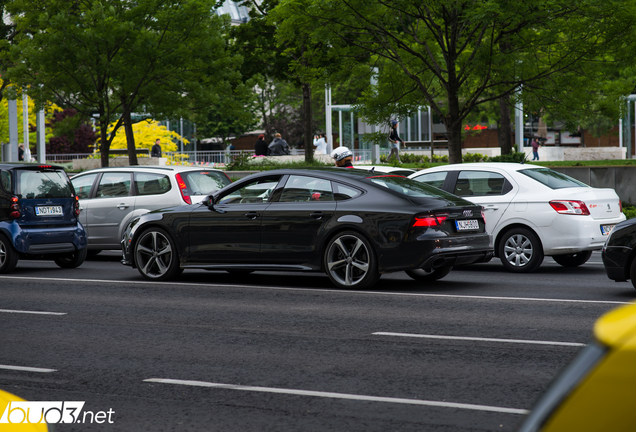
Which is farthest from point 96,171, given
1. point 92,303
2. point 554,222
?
point 554,222

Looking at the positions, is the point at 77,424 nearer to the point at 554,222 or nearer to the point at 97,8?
the point at 554,222

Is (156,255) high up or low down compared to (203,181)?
down

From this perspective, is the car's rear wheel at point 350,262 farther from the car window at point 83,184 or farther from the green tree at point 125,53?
the green tree at point 125,53

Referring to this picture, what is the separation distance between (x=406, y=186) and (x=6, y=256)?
645cm

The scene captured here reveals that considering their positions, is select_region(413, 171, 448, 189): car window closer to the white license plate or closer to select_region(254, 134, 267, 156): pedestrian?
the white license plate

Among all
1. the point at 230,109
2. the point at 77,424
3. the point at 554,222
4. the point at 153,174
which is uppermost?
the point at 230,109

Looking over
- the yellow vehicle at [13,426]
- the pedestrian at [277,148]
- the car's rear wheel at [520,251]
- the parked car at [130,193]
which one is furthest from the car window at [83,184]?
the pedestrian at [277,148]

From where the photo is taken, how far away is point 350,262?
10211 mm

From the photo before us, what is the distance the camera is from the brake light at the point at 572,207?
11.7 metres

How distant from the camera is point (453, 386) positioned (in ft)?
18.2

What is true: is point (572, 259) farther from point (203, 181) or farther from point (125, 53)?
point (125, 53)

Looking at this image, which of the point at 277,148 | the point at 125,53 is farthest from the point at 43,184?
the point at 277,148

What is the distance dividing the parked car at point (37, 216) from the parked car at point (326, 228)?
2.38 meters

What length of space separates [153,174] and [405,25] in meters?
8.80
